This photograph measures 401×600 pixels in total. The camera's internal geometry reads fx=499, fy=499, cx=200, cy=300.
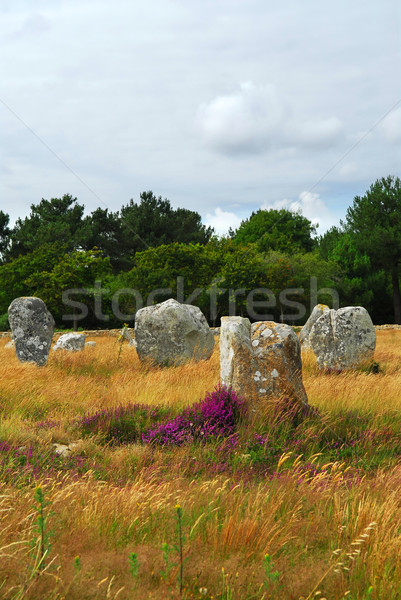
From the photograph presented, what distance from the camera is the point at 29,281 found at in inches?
1437

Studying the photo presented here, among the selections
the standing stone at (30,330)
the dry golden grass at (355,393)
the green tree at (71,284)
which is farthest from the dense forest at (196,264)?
the dry golden grass at (355,393)

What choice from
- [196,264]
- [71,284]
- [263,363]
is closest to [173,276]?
[196,264]

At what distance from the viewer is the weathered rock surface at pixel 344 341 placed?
42.5 feet

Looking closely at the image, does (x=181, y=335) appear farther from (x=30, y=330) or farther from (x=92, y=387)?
(x=92, y=387)

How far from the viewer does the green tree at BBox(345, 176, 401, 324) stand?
42750mm

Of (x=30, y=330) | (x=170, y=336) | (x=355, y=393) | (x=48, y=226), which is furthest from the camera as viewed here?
(x=48, y=226)

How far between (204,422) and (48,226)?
43.5 m

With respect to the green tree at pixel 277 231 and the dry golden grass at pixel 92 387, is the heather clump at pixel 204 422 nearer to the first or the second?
the dry golden grass at pixel 92 387

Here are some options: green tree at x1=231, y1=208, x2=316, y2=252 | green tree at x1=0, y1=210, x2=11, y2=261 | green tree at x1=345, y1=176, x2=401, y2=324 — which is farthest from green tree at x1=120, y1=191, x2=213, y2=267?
green tree at x1=345, y1=176, x2=401, y2=324

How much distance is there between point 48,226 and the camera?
154ft

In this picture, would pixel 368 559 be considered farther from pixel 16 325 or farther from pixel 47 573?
pixel 16 325

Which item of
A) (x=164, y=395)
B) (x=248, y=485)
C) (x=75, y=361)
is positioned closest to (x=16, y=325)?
(x=75, y=361)

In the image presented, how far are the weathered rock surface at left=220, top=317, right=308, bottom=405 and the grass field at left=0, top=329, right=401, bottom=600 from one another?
1.07ft

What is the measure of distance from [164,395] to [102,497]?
4.26 m
